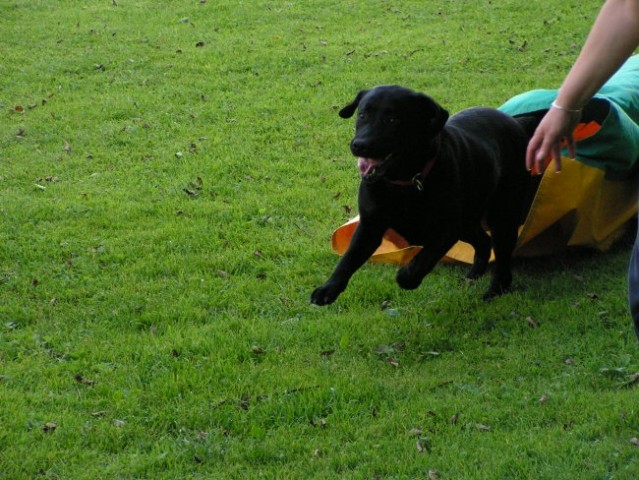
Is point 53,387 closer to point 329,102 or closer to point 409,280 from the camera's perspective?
point 409,280

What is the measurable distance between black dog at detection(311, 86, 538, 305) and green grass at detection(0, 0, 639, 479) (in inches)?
22.6

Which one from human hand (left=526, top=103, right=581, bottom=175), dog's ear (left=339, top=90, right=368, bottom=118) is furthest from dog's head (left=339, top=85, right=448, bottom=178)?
human hand (left=526, top=103, right=581, bottom=175)

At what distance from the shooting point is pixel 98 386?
607 cm

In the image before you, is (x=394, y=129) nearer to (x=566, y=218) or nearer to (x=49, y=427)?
(x=566, y=218)

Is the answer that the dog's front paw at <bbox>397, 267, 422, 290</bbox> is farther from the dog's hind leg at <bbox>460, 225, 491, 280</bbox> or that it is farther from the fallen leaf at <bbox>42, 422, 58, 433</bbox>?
the fallen leaf at <bbox>42, 422, 58, 433</bbox>

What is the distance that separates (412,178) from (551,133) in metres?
2.86

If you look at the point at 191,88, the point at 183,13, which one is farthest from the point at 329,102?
the point at 183,13

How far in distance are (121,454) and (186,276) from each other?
9.10ft

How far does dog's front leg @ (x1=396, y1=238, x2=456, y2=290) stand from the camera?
6.60m

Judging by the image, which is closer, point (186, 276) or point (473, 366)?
point (473, 366)

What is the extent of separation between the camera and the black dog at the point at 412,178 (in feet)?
21.0

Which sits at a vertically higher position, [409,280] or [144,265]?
[409,280]

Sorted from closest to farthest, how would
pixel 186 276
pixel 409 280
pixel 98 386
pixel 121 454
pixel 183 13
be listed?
pixel 121 454, pixel 98 386, pixel 409 280, pixel 186 276, pixel 183 13

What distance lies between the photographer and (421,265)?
21.6 ft
